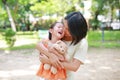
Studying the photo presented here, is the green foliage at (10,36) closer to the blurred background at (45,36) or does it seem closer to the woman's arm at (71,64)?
the blurred background at (45,36)

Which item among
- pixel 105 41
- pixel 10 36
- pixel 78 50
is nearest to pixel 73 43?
pixel 78 50

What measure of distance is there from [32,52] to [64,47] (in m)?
10.5

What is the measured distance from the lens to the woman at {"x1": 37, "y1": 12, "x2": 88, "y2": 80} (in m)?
2.13

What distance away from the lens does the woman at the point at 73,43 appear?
84.0 inches

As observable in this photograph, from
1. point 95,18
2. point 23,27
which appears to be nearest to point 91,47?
point 95,18

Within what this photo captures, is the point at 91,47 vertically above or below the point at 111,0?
below

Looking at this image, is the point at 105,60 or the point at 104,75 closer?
the point at 104,75

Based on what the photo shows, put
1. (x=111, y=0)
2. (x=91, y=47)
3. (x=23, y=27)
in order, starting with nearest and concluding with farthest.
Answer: (x=91, y=47)
(x=111, y=0)
(x=23, y=27)

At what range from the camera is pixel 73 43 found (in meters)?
2.23

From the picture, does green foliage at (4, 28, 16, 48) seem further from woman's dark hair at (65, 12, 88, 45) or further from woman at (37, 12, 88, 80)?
A: woman's dark hair at (65, 12, 88, 45)

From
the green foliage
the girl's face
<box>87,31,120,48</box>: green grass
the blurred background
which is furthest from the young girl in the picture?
<box>87,31,120,48</box>: green grass

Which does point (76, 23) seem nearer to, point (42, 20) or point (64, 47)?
point (64, 47)

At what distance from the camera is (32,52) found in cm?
1265

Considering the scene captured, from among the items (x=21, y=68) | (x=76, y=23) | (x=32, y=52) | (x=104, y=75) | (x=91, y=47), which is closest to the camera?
(x=76, y=23)
